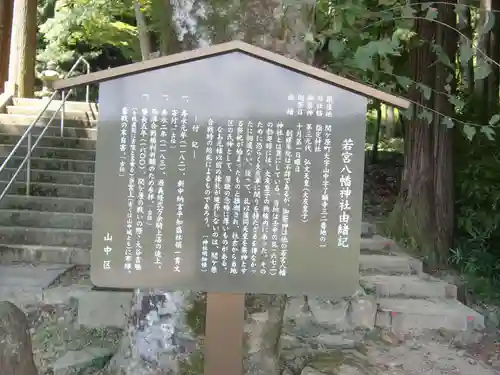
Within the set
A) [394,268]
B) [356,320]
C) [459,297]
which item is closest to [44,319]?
[356,320]

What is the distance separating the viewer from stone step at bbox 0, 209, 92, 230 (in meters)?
7.02

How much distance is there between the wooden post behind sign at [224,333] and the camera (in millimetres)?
2871

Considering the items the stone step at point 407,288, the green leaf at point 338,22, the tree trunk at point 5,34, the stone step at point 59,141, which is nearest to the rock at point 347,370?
the stone step at point 407,288

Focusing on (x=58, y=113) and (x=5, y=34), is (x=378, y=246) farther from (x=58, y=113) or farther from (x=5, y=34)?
(x=5, y=34)

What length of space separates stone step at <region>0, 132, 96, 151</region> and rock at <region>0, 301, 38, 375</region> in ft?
19.4

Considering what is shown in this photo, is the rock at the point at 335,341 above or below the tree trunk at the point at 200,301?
below

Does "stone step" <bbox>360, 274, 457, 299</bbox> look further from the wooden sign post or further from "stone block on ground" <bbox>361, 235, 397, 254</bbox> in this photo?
the wooden sign post

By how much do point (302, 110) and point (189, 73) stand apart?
572 millimetres

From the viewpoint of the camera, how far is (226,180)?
2.82 metres

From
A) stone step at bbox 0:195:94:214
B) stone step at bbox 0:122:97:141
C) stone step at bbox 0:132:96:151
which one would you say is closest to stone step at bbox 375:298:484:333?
stone step at bbox 0:195:94:214

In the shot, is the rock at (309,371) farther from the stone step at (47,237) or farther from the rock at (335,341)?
the stone step at (47,237)

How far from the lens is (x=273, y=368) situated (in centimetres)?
379

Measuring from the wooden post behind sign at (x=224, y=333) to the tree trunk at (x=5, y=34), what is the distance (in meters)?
10.1

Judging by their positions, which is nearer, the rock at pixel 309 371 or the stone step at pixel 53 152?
the rock at pixel 309 371
